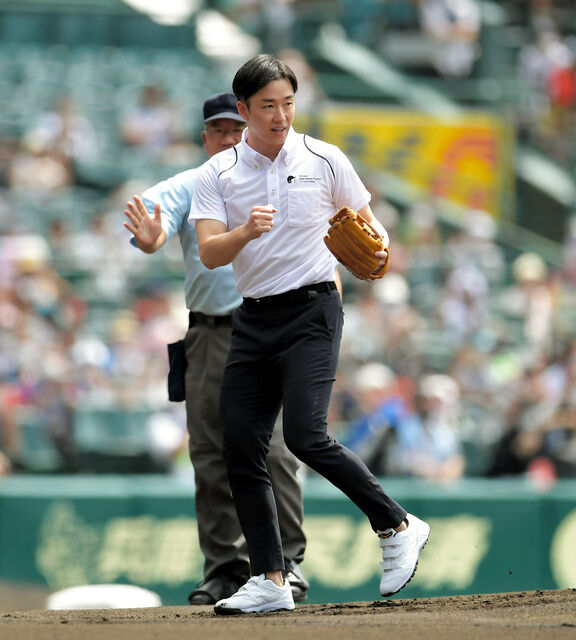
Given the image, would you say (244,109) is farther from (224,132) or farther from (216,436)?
(216,436)

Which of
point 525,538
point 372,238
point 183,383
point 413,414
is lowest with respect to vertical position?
point 525,538

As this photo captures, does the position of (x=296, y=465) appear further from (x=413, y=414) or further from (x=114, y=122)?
(x=114, y=122)

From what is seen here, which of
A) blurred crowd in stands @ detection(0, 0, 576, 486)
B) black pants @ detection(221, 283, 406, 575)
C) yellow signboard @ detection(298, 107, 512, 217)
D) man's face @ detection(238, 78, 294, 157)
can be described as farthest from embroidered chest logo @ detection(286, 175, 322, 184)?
yellow signboard @ detection(298, 107, 512, 217)

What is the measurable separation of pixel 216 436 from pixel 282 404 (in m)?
0.78

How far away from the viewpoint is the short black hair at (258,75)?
4434mm

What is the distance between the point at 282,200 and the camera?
455 cm

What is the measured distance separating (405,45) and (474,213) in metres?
2.93

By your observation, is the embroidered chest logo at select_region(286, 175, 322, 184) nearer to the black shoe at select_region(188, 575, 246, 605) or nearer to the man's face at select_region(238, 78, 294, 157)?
the man's face at select_region(238, 78, 294, 157)

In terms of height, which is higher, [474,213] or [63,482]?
[474,213]

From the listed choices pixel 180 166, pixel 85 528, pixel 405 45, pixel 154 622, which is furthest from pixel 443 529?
pixel 405 45

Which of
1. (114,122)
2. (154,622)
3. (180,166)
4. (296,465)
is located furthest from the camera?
(114,122)

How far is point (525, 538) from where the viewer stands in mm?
9273

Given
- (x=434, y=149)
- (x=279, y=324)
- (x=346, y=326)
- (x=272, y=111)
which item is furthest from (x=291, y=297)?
(x=434, y=149)

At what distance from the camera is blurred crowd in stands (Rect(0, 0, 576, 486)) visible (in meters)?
10.1
